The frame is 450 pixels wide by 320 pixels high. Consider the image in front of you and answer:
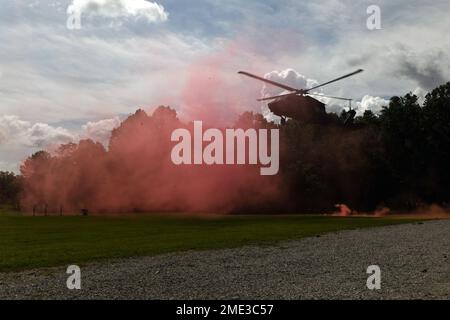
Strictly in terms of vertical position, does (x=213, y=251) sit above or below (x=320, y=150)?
below

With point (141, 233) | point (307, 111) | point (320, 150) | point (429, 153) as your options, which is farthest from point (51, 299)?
point (429, 153)

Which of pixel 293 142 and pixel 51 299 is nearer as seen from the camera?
pixel 51 299

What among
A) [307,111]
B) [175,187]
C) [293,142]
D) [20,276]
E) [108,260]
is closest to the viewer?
[20,276]

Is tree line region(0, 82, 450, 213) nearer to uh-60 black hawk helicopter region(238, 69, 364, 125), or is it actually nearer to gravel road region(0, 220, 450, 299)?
uh-60 black hawk helicopter region(238, 69, 364, 125)

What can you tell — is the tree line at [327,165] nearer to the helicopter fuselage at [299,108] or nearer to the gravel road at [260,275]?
the helicopter fuselage at [299,108]

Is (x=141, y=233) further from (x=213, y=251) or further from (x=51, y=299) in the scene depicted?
(x=51, y=299)

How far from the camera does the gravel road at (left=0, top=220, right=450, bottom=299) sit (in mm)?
→ 16406

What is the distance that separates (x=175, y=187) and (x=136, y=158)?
9161 mm

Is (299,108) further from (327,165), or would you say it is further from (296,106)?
(327,165)

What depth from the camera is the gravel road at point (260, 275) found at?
1641 cm

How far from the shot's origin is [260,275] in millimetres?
19922
